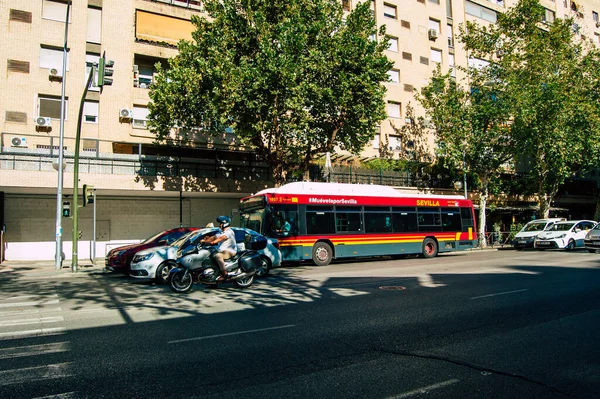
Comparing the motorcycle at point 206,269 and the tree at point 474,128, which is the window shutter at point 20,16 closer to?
the motorcycle at point 206,269

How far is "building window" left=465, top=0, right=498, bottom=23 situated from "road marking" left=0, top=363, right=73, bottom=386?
43.4 meters

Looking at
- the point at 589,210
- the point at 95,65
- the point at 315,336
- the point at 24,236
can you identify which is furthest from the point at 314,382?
the point at 589,210

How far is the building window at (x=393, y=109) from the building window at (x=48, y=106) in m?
22.4

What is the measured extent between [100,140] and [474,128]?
77.2 feet

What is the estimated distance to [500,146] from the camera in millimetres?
29859

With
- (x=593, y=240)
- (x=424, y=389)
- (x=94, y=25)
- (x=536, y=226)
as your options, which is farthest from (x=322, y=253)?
(x=94, y=25)

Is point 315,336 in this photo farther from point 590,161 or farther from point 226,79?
point 590,161

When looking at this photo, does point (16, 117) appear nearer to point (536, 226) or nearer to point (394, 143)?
point (394, 143)

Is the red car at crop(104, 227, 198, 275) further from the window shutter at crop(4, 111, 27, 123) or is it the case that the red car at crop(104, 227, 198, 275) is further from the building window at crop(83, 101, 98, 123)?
the window shutter at crop(4, 111, 27, 123)

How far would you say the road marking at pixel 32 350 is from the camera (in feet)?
17.7

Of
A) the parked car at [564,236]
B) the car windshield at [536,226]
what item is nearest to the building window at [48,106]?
the parked car at [564,236]

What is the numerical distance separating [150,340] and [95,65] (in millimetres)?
12810

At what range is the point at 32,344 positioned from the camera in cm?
591

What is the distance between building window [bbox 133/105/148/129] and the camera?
977 inches
